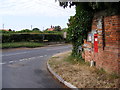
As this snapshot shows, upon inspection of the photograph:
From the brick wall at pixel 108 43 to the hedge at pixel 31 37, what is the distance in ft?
65.5

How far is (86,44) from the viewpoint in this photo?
10039 millimetres

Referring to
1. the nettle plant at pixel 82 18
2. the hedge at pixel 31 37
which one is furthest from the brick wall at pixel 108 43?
the hedge at pixel 31 37

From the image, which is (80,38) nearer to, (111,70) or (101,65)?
(101,65)

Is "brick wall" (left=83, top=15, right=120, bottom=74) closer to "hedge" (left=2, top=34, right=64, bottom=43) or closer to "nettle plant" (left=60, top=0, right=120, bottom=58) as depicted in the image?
"nettle plant" (left=60, top=0, right=120, bottom=58)

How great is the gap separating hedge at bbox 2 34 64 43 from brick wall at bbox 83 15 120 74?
1997cm

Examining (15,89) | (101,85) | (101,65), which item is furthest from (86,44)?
(15,89)

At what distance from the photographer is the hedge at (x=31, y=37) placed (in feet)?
87.3

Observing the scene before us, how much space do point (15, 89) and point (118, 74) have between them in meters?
3.66

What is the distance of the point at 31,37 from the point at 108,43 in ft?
79.6

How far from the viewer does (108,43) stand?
24.3 feet

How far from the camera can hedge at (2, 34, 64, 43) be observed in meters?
26.6

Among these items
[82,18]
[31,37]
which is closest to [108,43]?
[82,18]

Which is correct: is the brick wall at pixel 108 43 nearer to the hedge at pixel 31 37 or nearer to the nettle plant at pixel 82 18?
the nettle plant at pixel 82 18

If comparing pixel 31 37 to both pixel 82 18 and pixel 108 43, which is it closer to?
pixel 82 18
